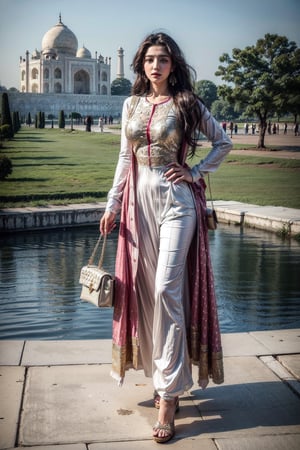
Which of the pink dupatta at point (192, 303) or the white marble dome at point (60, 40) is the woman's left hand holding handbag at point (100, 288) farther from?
the white marble dome at point (60, 40)

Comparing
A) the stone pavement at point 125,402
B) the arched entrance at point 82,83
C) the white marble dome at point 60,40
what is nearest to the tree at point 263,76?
the stone pavement at point 125,402

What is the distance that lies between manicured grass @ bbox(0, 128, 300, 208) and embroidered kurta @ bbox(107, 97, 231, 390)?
4.96 meters

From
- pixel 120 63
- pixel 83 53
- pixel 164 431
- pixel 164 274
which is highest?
pixel 83 53

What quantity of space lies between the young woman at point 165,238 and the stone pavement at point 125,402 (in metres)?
0.10

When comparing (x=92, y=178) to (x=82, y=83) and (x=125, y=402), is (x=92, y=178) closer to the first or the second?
(x=125, y=402)

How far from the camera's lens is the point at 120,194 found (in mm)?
2029

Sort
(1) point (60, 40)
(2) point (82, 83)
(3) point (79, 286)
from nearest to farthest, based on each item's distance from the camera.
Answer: (3) point (79, 286), (1) point (60, 40), (2) point (82, 83)

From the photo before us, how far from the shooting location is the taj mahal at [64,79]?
4975 centimetres

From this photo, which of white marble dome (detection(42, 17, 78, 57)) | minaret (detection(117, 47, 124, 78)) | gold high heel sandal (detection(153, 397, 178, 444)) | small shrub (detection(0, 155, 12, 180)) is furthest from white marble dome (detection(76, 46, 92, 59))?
gold high heel sandal (detection(153, 397, 178, 444))

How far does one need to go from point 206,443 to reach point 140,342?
38cm

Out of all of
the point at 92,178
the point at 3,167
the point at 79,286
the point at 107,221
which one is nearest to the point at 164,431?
the point at 107,221

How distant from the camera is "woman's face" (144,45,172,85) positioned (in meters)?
1.90

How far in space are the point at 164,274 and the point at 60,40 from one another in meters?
54.8

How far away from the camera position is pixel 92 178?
9.90 m
